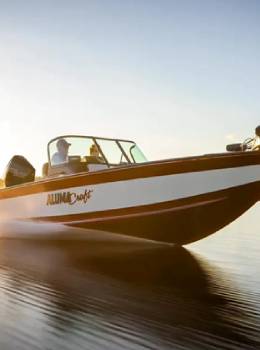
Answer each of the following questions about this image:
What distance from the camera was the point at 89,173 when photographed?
30.7ft

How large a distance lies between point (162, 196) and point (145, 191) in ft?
1.03

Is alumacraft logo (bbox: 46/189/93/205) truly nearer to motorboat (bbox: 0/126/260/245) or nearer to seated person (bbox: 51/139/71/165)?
motorboat (bbox: 0/126/260/245)

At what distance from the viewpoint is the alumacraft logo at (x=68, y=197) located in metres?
9.54

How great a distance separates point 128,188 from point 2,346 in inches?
232

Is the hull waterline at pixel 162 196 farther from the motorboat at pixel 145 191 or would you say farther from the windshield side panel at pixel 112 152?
the windshield side panel at pixel 112 152

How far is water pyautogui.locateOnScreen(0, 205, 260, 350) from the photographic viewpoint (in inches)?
141

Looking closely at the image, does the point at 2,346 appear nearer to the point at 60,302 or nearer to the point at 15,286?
the point at 60,302

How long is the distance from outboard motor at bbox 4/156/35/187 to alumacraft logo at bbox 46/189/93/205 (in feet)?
5.56

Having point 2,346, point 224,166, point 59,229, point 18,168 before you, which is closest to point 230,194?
point 224,166

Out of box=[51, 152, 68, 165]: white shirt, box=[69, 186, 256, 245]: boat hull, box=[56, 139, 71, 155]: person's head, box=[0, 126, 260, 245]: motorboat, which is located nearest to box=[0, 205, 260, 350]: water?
box=[69, 186, 256, 245]: boat hull

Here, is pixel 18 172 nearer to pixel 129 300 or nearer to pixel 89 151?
pixel 89 151

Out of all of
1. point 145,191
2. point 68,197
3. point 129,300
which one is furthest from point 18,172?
point 129,300

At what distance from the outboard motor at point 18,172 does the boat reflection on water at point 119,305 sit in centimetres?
338

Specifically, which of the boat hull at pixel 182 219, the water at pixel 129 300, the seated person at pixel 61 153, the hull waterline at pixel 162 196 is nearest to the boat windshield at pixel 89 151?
the seated person at pixel 61 153
